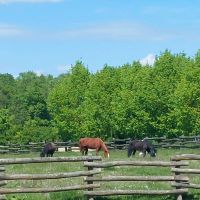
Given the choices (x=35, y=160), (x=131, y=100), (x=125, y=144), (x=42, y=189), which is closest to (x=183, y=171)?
(x=42, y=189)

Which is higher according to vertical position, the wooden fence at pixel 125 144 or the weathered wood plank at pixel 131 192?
the wooden fence at pixel 125 144

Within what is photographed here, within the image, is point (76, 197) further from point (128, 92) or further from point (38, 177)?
point (128, 92)

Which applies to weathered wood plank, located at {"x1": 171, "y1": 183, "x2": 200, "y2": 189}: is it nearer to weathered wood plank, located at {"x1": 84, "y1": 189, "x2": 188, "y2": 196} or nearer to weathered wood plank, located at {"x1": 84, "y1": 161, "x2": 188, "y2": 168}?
weathered wood plank, located at {"x1": 84, "y1": 189, "x2": 188, "y2": 196}

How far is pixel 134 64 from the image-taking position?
7450 centimetres

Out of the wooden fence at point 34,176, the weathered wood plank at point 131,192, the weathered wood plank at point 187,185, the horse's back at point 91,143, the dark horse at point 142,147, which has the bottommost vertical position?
the weathered wood plank at point 131,192

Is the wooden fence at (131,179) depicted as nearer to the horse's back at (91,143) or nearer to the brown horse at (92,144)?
the brown horse at (92,144)

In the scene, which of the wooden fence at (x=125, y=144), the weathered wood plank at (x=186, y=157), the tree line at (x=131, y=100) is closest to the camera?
the weathered wood plank at (x=186, y=157)

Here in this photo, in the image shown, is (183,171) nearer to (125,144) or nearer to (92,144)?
(92,144)

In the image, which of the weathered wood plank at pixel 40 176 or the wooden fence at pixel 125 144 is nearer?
the weathered wood plank at pixel 40 176

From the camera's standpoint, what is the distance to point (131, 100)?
66.0 meters

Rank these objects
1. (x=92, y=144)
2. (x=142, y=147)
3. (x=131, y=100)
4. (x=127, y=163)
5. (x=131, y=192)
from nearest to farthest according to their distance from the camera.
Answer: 1. (x=131, y=192)
2. (x=127, y=163)
3. (x=142, y=147)
4. (x=92, y=144)
5. (x=131, y=100)

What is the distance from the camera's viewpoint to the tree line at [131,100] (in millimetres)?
61312

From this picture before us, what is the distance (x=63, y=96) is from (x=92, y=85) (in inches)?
293

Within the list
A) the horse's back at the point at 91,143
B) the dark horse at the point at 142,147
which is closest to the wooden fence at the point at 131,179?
the dark horse at the point at 142,147
